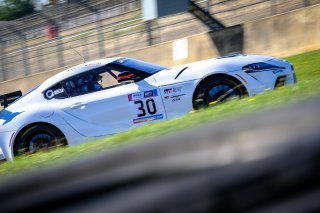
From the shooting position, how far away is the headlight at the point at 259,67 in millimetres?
7502

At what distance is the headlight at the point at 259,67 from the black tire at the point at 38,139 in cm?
291

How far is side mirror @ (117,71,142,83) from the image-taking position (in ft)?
26.0

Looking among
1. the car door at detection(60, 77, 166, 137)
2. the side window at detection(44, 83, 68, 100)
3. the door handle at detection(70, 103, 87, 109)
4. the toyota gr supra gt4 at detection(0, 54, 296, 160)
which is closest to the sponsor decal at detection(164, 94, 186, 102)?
the toyota gr supra gt4 at detection(0, 54, 296, 160)

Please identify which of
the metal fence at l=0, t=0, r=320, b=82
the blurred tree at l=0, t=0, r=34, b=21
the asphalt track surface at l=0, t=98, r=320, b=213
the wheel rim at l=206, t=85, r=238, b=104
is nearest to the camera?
the asphalt track surface at l=0, t=98, r=320, b=213

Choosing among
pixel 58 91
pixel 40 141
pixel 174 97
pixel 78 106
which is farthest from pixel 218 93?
pixel 40 141

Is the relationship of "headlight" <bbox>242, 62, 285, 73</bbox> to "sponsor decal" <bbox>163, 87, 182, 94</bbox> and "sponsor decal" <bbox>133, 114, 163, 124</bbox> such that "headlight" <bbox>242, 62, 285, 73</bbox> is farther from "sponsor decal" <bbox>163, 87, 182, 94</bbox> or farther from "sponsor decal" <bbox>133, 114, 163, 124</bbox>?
"sponsor decal" <bbox>133, 114, 163, 124</bbox>

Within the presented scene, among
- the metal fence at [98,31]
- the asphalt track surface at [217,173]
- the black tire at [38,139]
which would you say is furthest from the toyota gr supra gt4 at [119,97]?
the metal fence at [98,31]

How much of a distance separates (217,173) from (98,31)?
18.3 metres

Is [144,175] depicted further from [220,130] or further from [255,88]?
[255,88]

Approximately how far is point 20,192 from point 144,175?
403mm

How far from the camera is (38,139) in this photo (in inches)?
314

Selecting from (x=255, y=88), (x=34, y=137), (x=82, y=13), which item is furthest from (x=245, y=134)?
(x=82, y=13)

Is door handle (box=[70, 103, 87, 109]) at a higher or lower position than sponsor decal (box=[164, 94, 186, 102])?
higher

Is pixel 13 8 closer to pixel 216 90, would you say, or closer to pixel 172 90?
pixel 172 90
